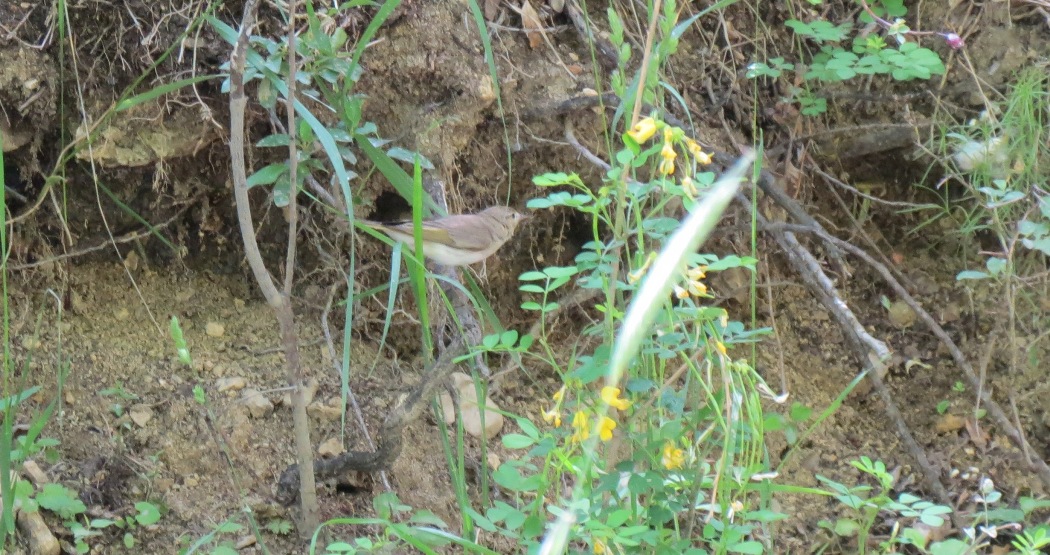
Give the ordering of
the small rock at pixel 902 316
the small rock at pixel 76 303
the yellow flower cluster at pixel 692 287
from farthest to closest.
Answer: the small rock at pixel 902 316 → the small rock at pixel 76 303 → the yellow flower cluster at pixel 692 287

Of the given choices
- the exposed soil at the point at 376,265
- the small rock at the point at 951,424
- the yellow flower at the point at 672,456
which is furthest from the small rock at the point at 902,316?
the yellow flower at the point at 672,456

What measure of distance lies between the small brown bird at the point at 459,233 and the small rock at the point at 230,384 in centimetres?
64

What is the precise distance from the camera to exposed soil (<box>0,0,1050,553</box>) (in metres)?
2.98

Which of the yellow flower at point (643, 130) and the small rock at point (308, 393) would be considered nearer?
the yellow flower at point (643, 130)

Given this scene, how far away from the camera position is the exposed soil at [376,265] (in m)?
2.98

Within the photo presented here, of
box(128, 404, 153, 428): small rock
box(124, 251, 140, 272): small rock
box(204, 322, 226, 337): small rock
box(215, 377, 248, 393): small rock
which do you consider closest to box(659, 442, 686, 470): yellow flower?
box(215, 377, 248, 393): small rock

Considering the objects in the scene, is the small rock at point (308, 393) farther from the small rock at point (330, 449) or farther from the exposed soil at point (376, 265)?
the small rock at point (330, 449)

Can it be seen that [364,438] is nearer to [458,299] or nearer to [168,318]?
[458,299]

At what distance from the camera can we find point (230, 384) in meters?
3.14

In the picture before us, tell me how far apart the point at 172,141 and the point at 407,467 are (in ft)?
4.13

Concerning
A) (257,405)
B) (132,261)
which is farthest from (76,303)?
(257,405)

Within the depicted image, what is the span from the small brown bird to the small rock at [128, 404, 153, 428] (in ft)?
2.85

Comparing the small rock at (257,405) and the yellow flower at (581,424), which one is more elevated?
the yellow flower at (581,424)

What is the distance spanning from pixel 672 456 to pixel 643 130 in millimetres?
744
